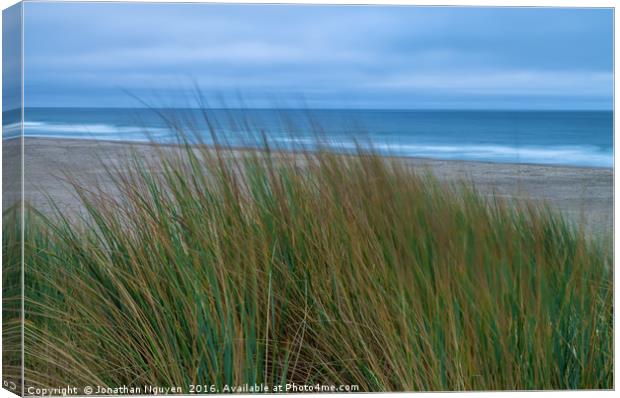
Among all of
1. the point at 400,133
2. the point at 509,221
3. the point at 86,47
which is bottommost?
the point at 509,221

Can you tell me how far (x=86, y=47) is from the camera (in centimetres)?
556

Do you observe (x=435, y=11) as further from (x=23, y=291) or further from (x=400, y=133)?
(x=23, y=291)

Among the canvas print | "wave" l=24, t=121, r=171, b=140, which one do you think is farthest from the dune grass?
"wave" l=24, t=121, r=171, b=140

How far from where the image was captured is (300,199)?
220 inches

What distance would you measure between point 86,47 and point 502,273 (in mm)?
2407

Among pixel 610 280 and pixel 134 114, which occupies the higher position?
pixel 134 114

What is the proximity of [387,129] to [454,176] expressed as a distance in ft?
1.42

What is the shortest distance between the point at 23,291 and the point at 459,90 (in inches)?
96.9

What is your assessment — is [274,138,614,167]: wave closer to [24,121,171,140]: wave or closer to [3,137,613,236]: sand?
[3,137,613,236]: sand

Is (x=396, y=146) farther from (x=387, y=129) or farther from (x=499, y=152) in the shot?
(x=499, y=152)

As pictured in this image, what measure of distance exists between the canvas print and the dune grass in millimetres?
11

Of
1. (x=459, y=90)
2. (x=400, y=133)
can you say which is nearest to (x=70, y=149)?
(x=400, y=133)

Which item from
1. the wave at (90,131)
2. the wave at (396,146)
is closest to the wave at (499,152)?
the wave at (396,146)

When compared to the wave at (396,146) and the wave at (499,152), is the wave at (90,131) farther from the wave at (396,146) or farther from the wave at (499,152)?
the wave at (499,152)
